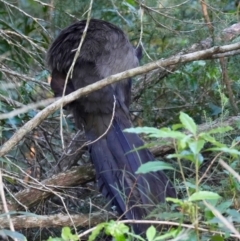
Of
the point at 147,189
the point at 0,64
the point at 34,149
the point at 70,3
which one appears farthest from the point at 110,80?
the point at 70,3

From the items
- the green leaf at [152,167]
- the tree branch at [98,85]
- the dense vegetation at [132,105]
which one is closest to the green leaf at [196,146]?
the green leaf at [152,167]

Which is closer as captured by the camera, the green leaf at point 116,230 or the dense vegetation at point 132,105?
the green leaf at point 116,230

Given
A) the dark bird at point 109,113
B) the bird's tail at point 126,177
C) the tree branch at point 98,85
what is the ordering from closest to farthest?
the tree branch at point 98,85
the bird's tail at point 126,177
the dark bird at point 109,113

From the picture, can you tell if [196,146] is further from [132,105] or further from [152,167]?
[132,105]

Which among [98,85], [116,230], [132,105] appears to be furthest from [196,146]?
[132,105]

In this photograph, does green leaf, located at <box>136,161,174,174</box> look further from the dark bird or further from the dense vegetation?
the dark bird

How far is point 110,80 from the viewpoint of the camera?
10.1ft

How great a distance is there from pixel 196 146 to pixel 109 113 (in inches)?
78.0

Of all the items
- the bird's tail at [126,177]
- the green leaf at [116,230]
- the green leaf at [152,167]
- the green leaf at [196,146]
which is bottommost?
the bird's tail at [126,177]

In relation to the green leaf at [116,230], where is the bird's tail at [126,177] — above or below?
below

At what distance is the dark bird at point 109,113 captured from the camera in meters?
3.29

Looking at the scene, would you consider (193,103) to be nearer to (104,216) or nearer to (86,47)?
(86,47)

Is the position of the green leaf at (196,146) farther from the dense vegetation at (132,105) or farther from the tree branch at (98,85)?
the tree branch at (98,85)

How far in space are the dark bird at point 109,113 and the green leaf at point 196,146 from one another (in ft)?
3.31
